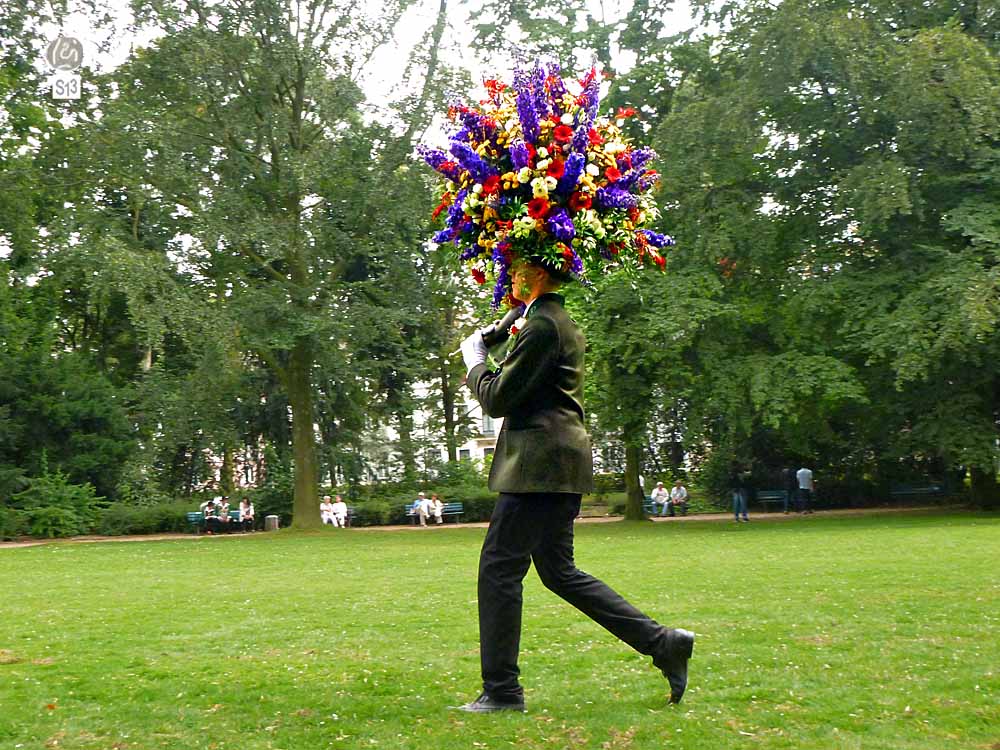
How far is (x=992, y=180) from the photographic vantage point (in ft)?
94.7

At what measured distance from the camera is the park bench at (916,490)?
42.6 metres

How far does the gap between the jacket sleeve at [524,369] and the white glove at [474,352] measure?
244mm

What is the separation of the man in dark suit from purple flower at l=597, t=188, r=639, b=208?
0.50 meters

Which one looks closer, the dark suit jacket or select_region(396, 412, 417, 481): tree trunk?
the dark suit jacket

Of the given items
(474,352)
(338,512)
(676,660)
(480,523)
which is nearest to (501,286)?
(474,352)

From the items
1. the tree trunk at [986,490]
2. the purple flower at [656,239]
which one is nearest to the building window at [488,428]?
the tree trunk at [986,490]

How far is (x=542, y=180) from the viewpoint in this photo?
249 inches

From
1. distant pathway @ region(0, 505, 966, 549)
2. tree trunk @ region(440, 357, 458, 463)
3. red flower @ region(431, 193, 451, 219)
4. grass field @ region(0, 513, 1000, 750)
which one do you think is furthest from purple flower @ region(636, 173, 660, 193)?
tree trunk @ region(440, 357, 458, 463)

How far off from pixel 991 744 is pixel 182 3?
101ft

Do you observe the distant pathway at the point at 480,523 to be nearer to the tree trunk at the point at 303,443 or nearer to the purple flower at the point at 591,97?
the tree trunk at the point at 303,443

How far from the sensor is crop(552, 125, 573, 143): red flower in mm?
Answer: 6480

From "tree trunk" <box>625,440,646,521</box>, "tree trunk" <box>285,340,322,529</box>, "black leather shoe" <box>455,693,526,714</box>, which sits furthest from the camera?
"tree trunk" <box>625,440,646,521</box>

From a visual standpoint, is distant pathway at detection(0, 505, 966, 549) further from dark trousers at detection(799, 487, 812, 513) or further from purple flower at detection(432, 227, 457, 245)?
purple flower at detection(432, 227, 457, 245)

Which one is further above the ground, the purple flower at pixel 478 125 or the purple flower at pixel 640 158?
the purple flower at pixel 478 125
